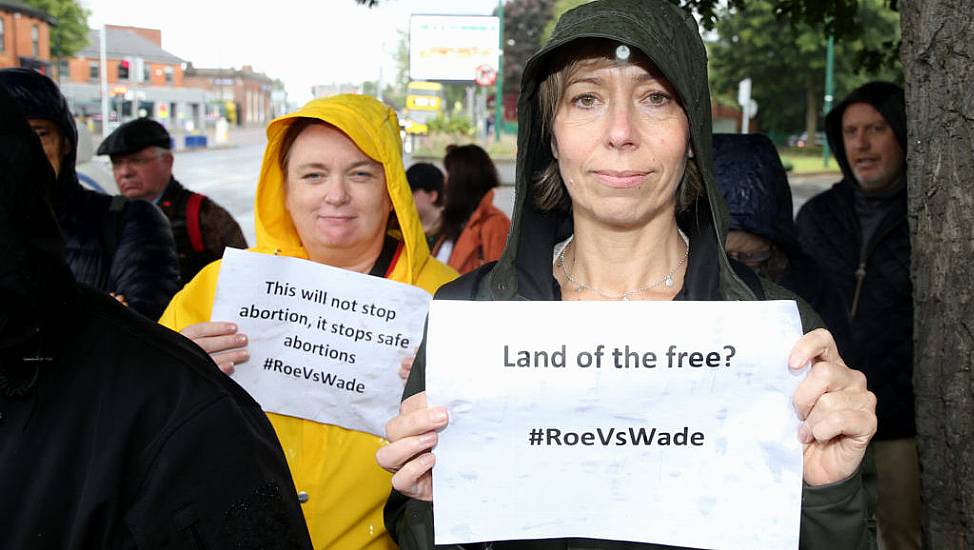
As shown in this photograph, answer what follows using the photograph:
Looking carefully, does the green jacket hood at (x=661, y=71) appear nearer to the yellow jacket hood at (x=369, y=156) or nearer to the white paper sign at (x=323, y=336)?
the white paper sign at (x=323, y=336)

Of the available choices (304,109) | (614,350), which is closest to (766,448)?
(614,350)

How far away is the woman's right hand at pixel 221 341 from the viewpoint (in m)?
2.45

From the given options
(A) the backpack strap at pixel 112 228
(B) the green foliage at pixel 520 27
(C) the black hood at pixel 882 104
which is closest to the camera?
(A) the backpack strap at pixel 112 228

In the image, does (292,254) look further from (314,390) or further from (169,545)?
(169,545)

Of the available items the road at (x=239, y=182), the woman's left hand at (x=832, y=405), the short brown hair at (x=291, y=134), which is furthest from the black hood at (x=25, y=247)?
the road at (x=239, y=182)

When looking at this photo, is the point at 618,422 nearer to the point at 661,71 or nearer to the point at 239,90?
the point at 661,71

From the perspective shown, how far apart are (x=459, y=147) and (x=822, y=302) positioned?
4244 millimetres

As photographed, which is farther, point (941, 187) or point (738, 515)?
point (941, 187)

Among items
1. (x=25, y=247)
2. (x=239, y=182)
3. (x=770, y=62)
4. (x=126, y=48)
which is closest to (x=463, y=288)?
(x=25, y=247)

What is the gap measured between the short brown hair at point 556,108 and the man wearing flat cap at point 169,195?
294cm

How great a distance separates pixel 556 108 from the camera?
6.04 ft

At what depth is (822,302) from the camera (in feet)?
9.53

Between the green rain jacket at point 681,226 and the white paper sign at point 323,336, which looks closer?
the green rain jacket at point 681,226

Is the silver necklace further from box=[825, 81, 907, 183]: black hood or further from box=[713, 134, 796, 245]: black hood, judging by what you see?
box=[825, 81, 907, 183]: black hood
